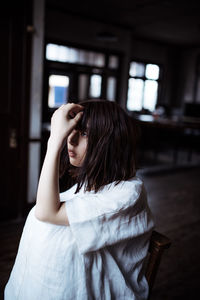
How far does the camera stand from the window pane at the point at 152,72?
902 centimetres

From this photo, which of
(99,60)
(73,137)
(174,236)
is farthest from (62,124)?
(99,60)

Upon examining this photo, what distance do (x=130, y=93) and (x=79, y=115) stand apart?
8053 millimetres

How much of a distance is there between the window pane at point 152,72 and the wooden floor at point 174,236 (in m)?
5.14

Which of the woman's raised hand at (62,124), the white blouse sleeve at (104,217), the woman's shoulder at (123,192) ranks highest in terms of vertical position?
the woman's raised hand at (62,124)

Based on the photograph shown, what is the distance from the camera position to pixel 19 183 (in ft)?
8.91

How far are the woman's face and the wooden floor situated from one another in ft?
4.32

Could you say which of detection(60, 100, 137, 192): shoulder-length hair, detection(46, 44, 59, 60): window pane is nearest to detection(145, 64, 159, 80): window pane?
detection(46, 44, 59, 60): window pane

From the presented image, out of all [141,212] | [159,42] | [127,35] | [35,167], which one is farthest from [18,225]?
[159,42]

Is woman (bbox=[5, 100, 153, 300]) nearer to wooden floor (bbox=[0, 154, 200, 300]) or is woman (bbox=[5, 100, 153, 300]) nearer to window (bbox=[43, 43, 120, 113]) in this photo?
wooden floor (bbox=[0, 154, 200, 300])

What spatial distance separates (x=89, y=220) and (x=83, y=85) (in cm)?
662

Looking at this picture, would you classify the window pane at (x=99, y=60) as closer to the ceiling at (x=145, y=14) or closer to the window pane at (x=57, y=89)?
the ceiling at (x=145, y=14)

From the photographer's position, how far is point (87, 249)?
2.41 feet

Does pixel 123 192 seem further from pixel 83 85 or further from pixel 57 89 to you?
pixel 83 85

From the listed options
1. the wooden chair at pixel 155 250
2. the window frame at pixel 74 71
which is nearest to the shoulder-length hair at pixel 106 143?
the wooden chair at pixel 155 250
